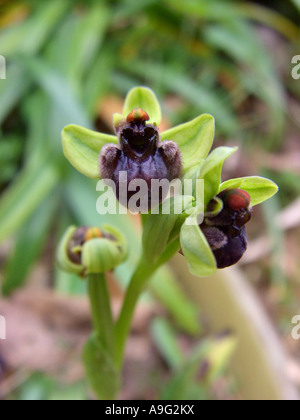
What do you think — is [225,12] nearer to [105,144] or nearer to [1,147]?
[1,147]

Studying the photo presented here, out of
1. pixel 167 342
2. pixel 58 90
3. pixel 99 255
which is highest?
pixel 58 90

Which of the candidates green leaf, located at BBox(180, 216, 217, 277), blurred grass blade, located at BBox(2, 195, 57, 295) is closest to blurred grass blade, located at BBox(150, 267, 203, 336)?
blurred grass blade, located at BBox(2, 195, 57, 295)

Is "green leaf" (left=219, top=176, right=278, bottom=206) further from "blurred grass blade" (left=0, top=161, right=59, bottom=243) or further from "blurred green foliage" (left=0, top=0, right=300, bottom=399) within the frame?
"blurred grass blade" (left=0, top=161, right=59, bottom=243)

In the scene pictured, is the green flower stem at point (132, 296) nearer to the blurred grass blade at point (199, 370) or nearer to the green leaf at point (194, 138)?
the green leaf at point (194, 138)

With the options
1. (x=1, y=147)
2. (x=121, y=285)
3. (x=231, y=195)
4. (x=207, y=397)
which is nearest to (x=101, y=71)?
(x=1, y=147)

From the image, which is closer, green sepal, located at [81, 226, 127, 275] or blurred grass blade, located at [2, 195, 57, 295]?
green sepal, located at [81, 226, 127, 275]

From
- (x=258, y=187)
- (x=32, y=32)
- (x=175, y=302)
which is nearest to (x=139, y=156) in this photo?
(x=258, y=187)

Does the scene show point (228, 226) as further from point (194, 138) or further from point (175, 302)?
point (175, 302)
